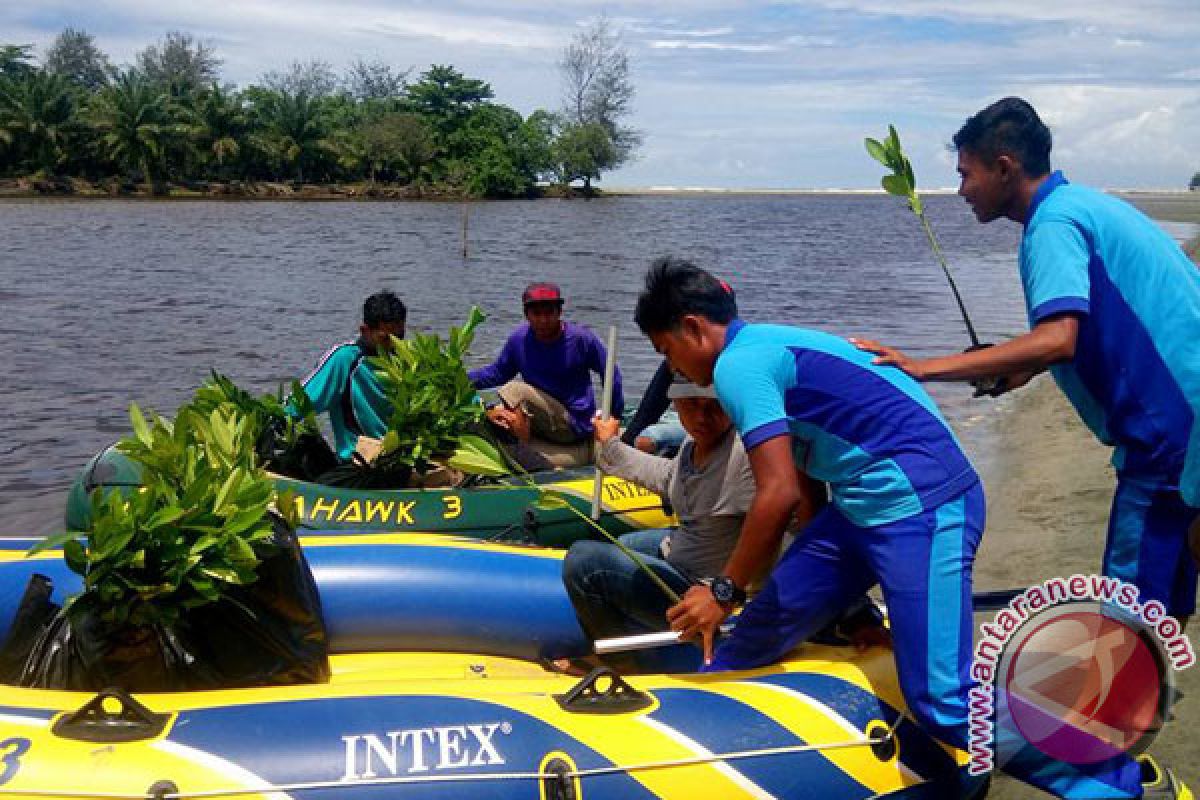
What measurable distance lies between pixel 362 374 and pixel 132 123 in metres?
50.2

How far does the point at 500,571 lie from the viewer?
4.65 metres

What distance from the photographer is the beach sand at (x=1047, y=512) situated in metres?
4.35

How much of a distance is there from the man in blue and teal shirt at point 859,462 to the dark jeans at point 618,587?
0.62 metres

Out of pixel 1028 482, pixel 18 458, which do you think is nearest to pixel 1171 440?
pixel 1028 482

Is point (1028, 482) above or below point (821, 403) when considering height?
below

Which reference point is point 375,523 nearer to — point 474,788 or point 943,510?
point 474,788

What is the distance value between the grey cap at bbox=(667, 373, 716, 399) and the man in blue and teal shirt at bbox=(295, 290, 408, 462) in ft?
10.2

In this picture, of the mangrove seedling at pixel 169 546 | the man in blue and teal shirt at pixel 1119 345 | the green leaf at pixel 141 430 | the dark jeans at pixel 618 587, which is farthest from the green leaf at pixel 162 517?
the man in blue and teal shirt at pixel 1119 345

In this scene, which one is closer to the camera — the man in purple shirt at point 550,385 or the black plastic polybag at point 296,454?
the black plastic polybag at point 296,454

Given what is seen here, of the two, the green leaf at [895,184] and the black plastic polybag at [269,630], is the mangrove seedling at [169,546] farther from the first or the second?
the green leaf at [895,184]

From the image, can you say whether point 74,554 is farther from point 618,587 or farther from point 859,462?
point 859,462

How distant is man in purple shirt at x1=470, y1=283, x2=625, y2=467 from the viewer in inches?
278

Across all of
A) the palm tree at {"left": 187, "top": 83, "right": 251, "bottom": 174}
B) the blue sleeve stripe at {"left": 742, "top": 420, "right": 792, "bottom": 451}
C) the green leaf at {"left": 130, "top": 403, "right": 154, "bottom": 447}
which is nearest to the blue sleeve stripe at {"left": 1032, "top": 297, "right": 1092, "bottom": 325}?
the blue sleeve stripe at {"left": 742, "top": 420, "right": 792, "bottom": 451}

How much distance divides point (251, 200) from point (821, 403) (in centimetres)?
5556
